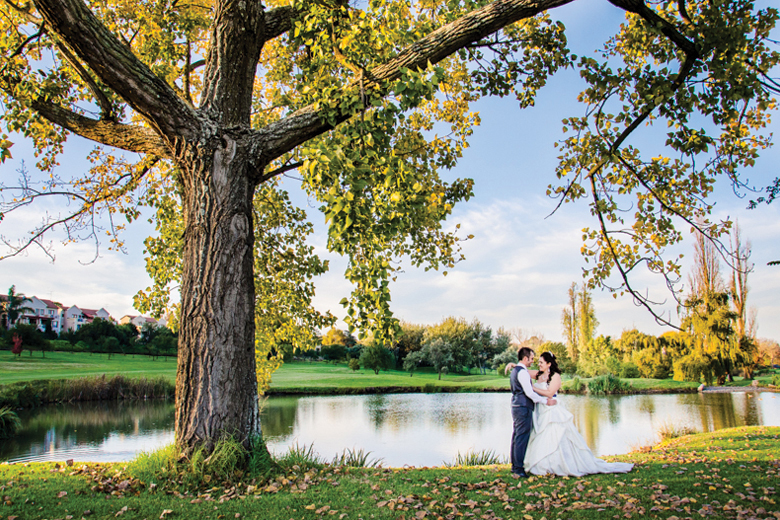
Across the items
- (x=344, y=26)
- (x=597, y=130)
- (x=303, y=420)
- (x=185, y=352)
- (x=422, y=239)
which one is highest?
(x=344, y=26)

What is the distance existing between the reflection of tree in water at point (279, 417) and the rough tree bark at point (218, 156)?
34.3 feet

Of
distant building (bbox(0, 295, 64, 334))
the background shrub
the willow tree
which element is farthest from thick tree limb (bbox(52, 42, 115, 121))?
distant building (bbox(0, 295, 64, 334))

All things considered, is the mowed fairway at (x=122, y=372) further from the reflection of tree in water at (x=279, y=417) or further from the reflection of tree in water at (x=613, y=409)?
the reflection of tree in water at (x=613, y=409)

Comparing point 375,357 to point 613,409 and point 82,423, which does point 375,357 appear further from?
point 82,423

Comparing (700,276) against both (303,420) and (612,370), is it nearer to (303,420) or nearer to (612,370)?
(612,370)

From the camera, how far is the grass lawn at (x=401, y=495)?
4.10m

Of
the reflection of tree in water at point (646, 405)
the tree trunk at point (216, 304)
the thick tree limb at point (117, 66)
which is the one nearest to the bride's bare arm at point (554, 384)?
the tree trunk at point (216, 304)

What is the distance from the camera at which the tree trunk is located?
5215 mm

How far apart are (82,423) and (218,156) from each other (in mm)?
15107

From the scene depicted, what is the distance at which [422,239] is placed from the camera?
934 cm

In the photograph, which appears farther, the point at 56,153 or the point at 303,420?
the point at 303,420

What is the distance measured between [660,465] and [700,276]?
29.6 m

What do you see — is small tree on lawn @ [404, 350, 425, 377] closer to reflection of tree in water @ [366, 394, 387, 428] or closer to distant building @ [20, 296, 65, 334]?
reflection of tree in water @ [366, 394, 387, 428]

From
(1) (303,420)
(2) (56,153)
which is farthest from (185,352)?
(1) (303,420)
